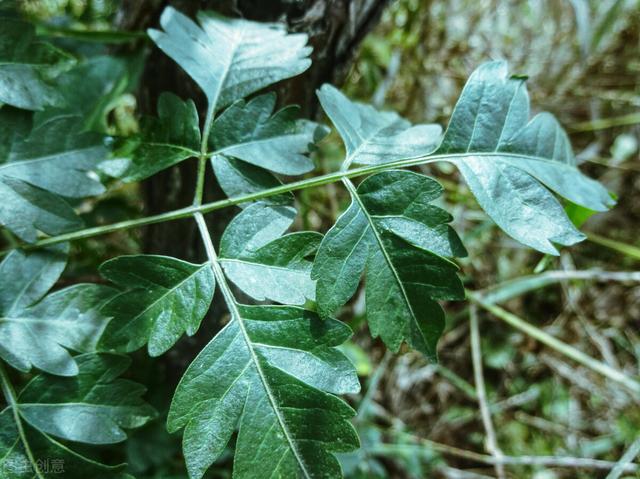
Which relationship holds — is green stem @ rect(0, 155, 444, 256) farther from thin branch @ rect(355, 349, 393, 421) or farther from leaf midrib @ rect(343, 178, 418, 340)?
thin branch @ rect(355, 349, 393, 421)

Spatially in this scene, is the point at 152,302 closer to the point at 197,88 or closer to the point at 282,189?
the point at 282,189

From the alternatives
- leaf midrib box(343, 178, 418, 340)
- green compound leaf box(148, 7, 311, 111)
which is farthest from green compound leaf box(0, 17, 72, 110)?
leaf midrib box(343, 178, 418, 340)

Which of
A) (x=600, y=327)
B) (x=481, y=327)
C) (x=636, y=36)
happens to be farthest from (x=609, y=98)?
Answer: (x=481, y=327)

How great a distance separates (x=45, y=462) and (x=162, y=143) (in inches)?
20.6

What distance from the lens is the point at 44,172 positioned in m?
0.89

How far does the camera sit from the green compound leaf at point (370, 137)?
0.86 metres

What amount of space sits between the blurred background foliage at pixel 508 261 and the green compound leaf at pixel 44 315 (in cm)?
58

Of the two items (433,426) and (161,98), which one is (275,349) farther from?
(433,426)

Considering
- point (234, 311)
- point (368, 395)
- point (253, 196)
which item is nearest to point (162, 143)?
point (253, 196)

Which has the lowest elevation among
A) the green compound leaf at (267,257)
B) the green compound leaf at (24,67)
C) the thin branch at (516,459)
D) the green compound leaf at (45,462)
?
the thin branch at (516,459)

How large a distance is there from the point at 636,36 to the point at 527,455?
68.8 inches

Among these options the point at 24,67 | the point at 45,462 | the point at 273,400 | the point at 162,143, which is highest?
the point at 24,67

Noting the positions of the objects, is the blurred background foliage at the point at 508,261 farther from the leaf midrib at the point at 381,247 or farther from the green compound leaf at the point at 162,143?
the leaf midrib at the point at 381,247

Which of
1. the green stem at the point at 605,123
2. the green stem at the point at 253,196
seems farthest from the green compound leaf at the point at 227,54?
the green stem at the point at 605,123
